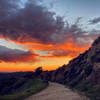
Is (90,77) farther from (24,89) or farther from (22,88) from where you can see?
(22,88)

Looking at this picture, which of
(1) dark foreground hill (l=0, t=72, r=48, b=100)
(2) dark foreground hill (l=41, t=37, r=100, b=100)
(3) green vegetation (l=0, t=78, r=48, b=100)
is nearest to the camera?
(3) green vegetation (l=0, t=78, r=48, b=100)

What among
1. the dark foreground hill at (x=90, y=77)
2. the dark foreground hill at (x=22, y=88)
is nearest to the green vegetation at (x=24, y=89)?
the dark foreground hill at (x=22, y=88)

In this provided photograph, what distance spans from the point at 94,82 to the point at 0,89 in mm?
119701

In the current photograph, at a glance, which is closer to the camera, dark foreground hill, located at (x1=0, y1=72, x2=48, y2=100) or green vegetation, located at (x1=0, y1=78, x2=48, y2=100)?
green vegetation, located at (x1=0, y1=78, x2=48, y2=100)

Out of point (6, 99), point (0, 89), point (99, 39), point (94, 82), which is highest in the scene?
point (99, 39)

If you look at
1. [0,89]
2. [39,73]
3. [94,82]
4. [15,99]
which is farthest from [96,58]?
[0,89]

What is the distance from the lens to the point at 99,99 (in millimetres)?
39219

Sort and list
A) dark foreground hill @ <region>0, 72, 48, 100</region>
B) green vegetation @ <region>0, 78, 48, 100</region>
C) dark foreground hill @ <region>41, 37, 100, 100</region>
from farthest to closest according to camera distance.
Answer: dark foreground hill @ <region>41, 37, 100, 100</region> < dark foreground hill @ <region>0, 72, 48, 100</region> < green vegetation @ <region>0, 78, 48, 100</region>

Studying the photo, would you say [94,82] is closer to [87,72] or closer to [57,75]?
[87,72]

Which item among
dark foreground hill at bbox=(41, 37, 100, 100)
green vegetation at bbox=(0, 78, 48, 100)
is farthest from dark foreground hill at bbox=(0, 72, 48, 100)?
dark foreground hill at bbox=(41, 37, 100, 100)

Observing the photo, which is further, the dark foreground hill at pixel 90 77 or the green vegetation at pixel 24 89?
the dark foreground hill at pixel 90 77

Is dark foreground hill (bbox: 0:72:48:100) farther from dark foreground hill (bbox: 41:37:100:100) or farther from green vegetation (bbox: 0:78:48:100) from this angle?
dark foreground hill (bbox: 41:37:100:100)

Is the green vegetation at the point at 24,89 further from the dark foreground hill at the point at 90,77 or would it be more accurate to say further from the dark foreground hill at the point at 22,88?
the dark foreground hill at the point at 90,77

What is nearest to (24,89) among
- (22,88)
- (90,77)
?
(22,88)
